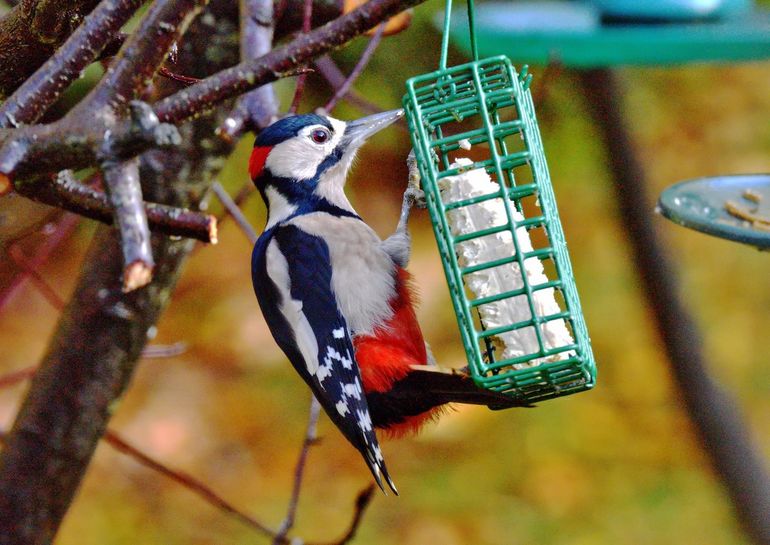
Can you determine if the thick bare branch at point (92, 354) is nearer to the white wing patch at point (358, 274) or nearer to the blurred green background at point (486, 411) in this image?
the white wing patch at point (358, 274)

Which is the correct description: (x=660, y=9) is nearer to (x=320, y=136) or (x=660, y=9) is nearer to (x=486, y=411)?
(x=320, y=136)

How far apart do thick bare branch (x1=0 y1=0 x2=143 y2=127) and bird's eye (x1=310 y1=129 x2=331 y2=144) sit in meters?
1.19

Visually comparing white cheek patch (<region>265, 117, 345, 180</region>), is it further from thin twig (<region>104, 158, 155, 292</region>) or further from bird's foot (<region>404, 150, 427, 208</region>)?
thin twig (<region>104, 158, 155, 292</region>)

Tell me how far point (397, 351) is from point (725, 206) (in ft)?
2.54

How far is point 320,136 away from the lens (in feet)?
7.52

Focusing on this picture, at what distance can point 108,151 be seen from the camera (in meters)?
0.94

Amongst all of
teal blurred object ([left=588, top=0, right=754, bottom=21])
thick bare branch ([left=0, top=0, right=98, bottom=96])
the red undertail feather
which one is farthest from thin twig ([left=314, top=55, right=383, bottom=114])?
thick bare branch ([left=0, top=0, right=98, bottom=96])

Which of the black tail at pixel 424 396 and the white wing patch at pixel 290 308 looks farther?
the white wing patch at pixel 290 308

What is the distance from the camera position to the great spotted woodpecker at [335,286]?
2133 millimetres

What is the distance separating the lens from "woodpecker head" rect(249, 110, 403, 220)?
88.8 inches

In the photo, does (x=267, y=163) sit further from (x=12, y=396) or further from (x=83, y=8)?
(x=12, y=396)

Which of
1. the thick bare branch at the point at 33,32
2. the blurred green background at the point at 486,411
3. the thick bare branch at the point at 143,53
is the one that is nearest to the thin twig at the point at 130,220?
the thick bare branch at the point at 143,53

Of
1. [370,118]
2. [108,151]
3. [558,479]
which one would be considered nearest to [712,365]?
[558,479]

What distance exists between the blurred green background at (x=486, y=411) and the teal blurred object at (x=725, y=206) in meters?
2.21
